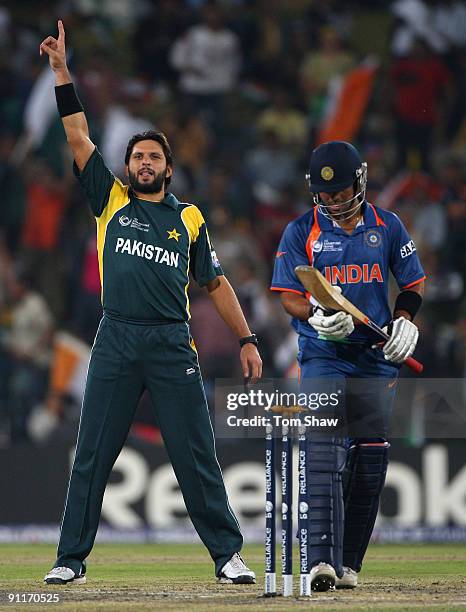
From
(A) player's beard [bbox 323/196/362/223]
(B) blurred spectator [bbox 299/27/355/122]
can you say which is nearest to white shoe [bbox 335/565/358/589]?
(A) player's beard [bbox 323/196/362/223]

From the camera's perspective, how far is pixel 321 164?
19.7 feet

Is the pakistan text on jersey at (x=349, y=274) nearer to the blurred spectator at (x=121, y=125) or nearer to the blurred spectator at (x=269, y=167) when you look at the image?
the blurred spectator at (x=121, y=125)

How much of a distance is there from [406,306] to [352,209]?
1.87ft

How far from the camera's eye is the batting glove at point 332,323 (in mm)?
5793

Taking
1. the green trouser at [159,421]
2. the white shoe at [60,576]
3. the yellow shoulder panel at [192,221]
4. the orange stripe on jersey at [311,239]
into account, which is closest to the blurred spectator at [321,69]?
the orange stripe on jersey at [311,239]

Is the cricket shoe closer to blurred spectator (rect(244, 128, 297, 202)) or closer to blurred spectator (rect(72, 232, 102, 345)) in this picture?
blurred spectator (rect(72, 232, 102, 345))

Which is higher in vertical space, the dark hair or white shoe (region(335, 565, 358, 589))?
the dark hair

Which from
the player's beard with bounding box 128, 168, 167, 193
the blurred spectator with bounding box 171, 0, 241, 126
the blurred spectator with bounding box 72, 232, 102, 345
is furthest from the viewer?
the blurred spectator with bounding box 171, 0, 241, 126

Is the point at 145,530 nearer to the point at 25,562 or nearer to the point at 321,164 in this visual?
the point at 25,562

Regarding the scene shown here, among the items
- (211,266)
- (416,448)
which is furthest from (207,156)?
(211,266)

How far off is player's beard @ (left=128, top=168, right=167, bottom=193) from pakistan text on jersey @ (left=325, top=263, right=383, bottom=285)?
883 mm

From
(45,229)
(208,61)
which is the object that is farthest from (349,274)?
(208,61)

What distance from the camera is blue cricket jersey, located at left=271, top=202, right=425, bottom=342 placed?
6.15m

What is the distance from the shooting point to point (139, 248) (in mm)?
5918
